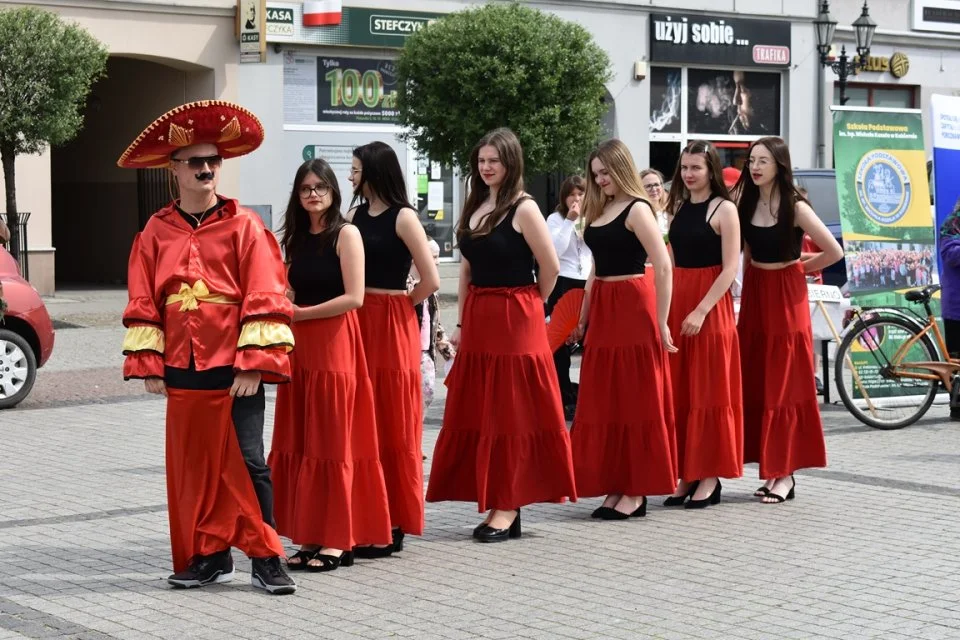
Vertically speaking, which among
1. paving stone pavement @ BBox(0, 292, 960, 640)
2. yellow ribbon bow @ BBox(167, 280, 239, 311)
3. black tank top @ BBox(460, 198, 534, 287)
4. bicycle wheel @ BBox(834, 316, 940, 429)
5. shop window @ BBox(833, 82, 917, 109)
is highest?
shop window @ BBox(833, 82, 917, 109)

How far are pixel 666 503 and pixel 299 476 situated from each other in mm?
2459

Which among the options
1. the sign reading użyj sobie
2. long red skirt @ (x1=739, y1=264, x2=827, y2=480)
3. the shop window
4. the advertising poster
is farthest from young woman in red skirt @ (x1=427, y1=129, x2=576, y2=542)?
the shop window

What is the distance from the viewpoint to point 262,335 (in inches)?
240

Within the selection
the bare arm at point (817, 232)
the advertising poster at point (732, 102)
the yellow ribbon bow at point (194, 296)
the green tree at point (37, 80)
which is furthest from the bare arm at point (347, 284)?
the advertising poster at point (732, 102)

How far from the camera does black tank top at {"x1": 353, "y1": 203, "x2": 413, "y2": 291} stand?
7094 mm

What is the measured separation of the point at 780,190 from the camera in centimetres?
868

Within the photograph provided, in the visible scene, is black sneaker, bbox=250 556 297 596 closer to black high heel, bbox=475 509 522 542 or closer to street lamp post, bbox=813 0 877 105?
black high heel, bbox=475 509 522 542

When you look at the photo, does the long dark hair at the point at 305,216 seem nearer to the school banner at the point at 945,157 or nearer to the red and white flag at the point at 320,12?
the school banner at the point at 945,157

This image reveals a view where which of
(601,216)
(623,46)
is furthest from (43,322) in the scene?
(623,46)

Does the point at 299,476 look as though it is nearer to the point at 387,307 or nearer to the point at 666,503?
the point at 387,307

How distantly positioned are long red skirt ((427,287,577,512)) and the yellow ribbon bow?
1.64 metres

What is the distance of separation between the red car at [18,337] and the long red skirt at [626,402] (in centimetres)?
567

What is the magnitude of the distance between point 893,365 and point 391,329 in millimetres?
5512

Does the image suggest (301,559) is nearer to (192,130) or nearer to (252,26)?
(192,130)
